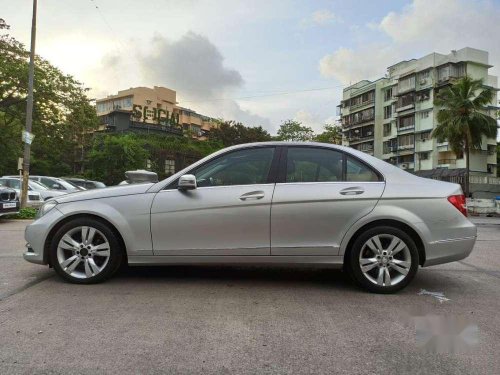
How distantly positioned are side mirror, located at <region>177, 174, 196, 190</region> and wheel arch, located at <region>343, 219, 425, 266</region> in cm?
171

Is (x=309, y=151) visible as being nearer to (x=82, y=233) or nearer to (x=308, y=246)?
(x=308, y=246)

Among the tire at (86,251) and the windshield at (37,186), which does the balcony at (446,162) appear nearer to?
the windshield at (37,186)

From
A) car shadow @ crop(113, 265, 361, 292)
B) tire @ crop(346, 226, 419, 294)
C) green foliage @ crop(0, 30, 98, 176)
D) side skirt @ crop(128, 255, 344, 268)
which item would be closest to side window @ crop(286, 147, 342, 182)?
tire @ crop(346, 226, 419, 294)

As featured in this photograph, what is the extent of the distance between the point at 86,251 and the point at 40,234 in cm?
55

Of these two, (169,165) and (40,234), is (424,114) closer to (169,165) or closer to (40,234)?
(169,165)

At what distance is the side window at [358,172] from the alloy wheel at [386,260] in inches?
24.7

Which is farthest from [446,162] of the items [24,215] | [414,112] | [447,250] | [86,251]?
[86,251]

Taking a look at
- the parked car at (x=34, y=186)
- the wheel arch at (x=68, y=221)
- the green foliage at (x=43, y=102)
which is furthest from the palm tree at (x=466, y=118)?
the wheel arch at (x=68, y=221)

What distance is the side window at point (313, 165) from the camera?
5.02 m

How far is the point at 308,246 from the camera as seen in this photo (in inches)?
191

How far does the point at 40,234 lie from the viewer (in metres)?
5.07

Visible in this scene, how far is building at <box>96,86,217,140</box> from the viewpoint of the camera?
6425 centimetres

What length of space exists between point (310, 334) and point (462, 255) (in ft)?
7.34

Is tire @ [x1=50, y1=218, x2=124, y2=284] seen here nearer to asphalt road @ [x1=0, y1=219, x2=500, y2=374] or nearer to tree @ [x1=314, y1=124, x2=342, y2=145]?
asphalt road @ [x1=0, y1=219, x2=500, y2=374]
